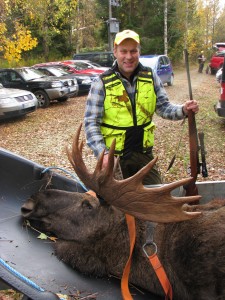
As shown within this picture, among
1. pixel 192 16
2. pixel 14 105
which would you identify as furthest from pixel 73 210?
pixel 192 16

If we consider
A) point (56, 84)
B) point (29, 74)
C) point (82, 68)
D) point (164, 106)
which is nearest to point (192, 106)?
point (164, 106)

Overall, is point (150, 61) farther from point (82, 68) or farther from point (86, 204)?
point (86, 204)

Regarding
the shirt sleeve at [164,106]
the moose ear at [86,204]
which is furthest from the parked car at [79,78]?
the moose ear at [86,204]

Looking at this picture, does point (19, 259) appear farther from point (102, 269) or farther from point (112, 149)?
point (112, 149)

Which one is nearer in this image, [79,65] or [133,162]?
[133,162]

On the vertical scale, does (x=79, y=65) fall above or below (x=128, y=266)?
above

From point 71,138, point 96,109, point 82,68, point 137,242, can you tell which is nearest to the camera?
point 137,242

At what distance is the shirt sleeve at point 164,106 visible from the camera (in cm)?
385

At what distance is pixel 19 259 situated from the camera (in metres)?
3.35

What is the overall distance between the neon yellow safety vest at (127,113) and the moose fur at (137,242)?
68cm

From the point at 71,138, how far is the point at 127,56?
7.28 metres

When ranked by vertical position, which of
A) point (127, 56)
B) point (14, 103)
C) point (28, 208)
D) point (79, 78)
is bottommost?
point (14, 103)

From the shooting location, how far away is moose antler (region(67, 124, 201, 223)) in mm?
→ 2598

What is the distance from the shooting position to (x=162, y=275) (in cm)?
268
